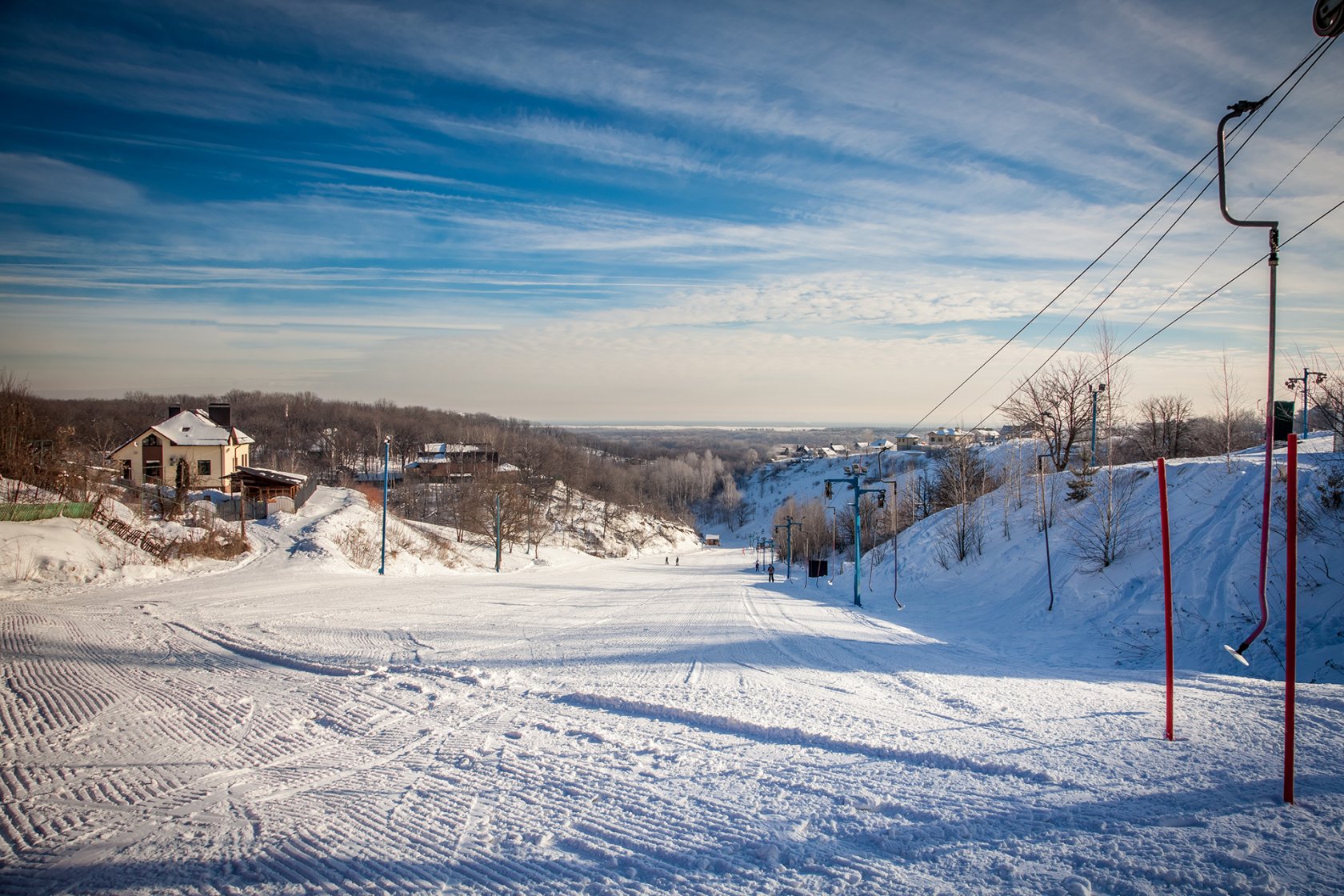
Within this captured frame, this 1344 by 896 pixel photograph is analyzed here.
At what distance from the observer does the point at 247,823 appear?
4496mm

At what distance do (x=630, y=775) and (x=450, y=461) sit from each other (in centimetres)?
9149

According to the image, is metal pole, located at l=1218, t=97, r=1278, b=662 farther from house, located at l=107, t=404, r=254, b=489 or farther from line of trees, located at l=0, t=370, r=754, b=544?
house, located at l=107, t=404, r=254, b=489

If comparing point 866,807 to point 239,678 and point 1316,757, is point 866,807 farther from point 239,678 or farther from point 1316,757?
point 239,678

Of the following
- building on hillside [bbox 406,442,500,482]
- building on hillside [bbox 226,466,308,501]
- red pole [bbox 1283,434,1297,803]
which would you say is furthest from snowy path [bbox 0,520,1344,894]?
building on hillside [bbox 406,442,500,482]

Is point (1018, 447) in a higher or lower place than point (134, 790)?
higher

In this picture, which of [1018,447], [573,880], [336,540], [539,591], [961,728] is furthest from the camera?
[1018,447]

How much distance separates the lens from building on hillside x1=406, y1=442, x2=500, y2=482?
261 ft

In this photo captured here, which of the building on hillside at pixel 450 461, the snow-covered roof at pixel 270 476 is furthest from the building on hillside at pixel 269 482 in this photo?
the building on hillside at pixel 450 461

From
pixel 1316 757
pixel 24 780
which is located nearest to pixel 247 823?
pixel 24 780

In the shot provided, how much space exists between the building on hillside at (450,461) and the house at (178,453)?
83.3 feet

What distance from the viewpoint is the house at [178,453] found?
45.0 metres

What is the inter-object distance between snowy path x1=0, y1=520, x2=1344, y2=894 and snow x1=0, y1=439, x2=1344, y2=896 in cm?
3

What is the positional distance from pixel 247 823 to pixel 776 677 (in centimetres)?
619

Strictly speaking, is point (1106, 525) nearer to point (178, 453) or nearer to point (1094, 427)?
point (1094, 427)
